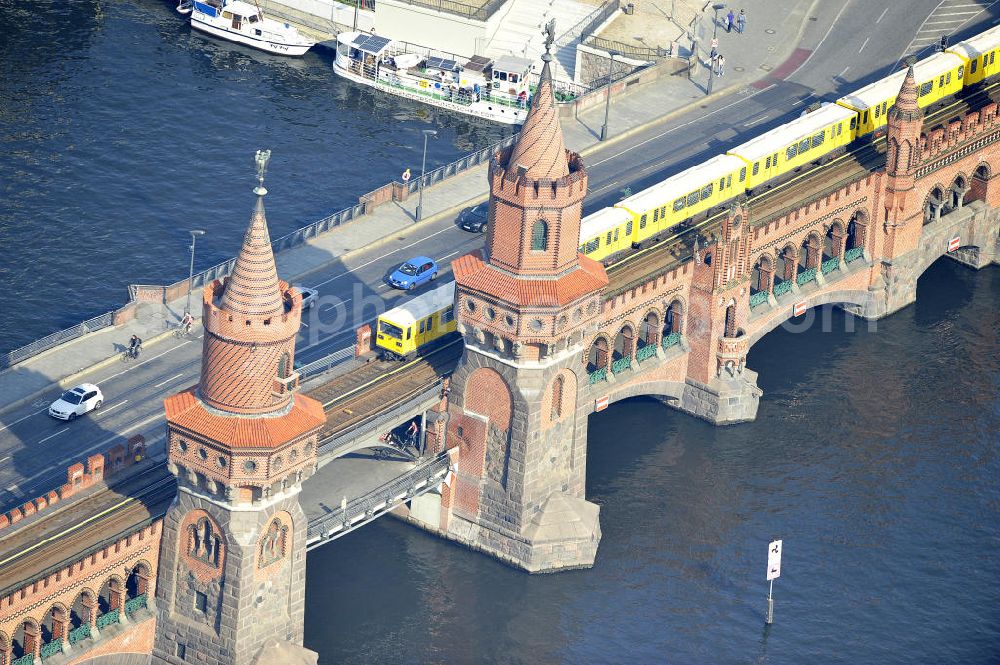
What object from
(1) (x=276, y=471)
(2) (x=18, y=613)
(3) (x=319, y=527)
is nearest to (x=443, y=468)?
(3) (x=319, y=527)

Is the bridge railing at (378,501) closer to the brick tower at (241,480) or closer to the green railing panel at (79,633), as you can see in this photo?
the brick tower at (241,480)

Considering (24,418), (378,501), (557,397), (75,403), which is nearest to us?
(378,501)

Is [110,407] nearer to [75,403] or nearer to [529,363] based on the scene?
[75,403]

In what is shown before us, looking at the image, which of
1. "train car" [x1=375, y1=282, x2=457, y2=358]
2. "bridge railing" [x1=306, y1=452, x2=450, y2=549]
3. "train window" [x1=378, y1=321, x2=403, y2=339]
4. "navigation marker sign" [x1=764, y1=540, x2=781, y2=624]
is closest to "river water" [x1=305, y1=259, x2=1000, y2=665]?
"navigation marker sign" [x1=764, y1=540, x2=781, y2=624]

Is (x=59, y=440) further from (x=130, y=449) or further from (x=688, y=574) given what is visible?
(x=688, y=574)

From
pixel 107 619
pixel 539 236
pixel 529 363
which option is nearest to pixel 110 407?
pixel 107 619

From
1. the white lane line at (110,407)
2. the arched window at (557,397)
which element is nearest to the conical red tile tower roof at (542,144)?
the arched window at (557,397)

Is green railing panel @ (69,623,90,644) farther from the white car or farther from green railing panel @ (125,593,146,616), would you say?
the white car
